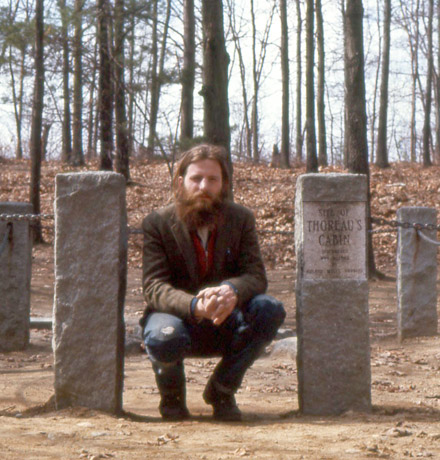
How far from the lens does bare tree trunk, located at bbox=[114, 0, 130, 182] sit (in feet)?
47.0

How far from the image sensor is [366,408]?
435 centimetres

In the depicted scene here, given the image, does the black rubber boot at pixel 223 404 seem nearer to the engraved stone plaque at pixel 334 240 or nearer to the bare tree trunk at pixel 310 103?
the engraved stone plaque at pixel 334 240

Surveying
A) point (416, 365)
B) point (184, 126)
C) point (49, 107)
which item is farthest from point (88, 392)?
point (184, 126)

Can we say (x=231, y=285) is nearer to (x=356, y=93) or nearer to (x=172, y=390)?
(x=172, y=390)

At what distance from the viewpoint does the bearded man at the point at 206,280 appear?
13.5ft

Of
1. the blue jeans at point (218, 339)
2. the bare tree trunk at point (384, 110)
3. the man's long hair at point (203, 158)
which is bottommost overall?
the blue jeans at point (218, 339)

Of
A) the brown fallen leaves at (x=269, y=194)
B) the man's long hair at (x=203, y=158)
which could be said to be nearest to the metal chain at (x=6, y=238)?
the man's long hair at (x=203, y=158)

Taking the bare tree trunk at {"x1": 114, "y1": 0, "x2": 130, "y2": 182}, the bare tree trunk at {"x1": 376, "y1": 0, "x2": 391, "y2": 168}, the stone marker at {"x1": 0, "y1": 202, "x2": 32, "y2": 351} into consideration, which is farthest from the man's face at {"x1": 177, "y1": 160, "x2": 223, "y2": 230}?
the bare tree trunk at {"x1": 376, "y1": 0, "x2": 391, "y2": 168}

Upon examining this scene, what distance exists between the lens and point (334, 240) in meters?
4.39

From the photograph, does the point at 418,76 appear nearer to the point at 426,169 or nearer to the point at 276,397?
the point at 426,169

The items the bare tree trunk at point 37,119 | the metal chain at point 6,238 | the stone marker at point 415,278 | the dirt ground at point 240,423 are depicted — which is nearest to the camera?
the dirt ground at point 240,423

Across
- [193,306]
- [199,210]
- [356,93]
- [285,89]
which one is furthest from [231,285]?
[285,89]

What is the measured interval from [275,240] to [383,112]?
9456 millimetres

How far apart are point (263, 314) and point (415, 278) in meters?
3.93
